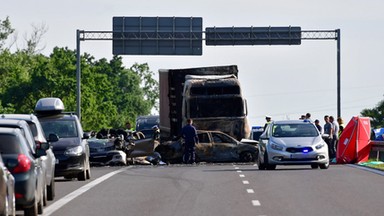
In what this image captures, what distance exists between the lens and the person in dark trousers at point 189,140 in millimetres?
44531

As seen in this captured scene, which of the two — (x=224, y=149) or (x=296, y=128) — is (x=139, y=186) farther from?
(x=224, y=149)

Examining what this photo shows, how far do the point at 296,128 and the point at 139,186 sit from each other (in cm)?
1116

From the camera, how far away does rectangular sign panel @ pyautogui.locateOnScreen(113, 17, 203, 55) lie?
225 ft

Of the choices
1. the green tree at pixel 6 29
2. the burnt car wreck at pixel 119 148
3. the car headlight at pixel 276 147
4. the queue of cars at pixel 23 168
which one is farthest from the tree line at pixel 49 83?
the queue of cars at pixel 23 168

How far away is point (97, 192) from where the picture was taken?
88.5 ft

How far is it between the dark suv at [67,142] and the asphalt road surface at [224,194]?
1.09ft

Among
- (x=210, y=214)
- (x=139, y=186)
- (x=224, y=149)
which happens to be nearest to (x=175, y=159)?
(x=224, y=149)

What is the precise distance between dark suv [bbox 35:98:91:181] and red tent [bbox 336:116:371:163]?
1310 centimetres

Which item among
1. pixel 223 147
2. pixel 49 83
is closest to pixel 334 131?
pixel 223 147

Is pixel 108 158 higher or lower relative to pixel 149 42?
lower

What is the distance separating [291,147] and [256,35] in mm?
32676

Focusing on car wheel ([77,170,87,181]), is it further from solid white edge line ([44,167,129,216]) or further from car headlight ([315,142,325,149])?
car headlight ([315,142,325,149])

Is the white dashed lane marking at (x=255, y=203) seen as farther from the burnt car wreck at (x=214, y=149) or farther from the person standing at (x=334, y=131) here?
the person standing at (x=334, y=131)

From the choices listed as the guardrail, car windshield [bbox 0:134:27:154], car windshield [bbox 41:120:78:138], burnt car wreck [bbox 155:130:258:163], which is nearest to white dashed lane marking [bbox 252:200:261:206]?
car windshield [bbox 0:134:27:154]
